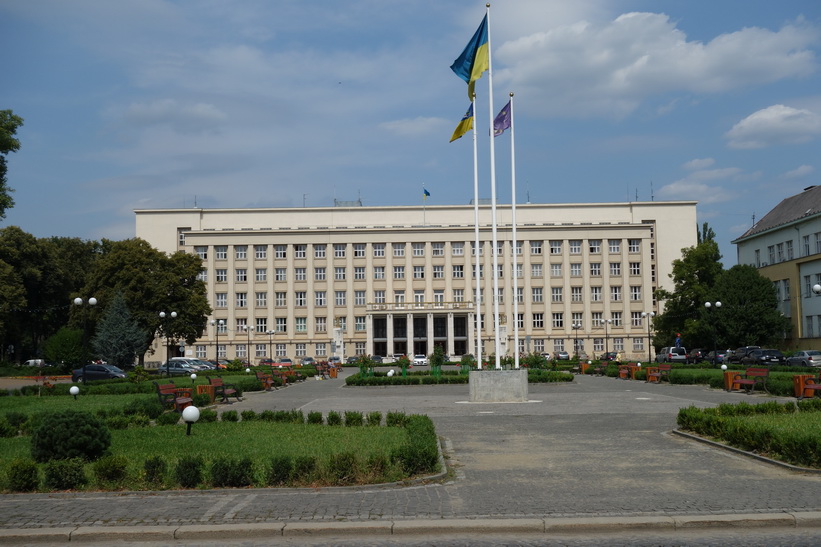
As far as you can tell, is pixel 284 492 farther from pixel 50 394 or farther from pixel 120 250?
pixel 120 250

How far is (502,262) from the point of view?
9700 cm

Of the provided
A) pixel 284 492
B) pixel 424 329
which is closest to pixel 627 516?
pixel 284 492

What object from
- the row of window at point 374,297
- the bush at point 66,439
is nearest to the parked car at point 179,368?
the row of window at point 374,297

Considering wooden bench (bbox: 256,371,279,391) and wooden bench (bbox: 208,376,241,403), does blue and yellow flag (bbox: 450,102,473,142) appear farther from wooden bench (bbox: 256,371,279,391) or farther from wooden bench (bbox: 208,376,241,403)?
Result: wooden bench (bbox: 256,371,279,391)

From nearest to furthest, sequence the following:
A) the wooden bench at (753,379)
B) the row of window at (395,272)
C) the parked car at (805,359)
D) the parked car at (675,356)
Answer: the wooden bench at (753,379)
the parked car at (805,359)
the parked car at (675,356)
the row of window at (395,272)

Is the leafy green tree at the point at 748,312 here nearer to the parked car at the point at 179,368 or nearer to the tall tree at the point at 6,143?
the parked car at the point at 179,368

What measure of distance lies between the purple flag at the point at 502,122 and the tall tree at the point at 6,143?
→ 24.3m

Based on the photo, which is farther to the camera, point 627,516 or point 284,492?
point 284,492

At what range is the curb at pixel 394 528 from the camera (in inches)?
337

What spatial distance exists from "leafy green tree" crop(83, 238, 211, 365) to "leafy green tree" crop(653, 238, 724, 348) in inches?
1718

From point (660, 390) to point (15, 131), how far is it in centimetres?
3207

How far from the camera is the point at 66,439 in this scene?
41.2ft

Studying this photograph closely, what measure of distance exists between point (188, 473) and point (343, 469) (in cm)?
203

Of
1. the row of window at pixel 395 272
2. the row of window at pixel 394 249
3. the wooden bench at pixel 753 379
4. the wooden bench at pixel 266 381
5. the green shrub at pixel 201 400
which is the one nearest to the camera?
the green shrub at pixel 201 400
